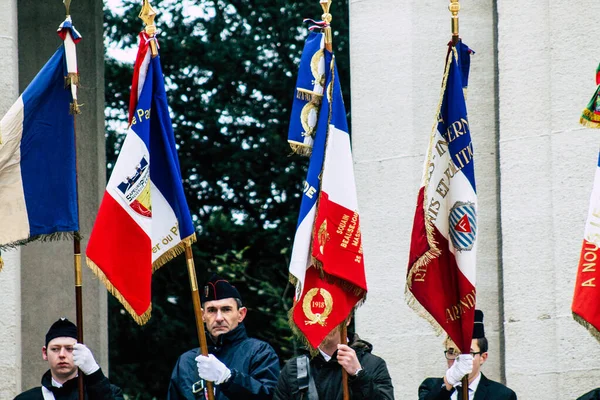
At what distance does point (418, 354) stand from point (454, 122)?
8.35ft

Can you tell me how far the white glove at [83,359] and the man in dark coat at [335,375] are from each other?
1403 millimetres

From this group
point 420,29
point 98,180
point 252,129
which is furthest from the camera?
point 252,129

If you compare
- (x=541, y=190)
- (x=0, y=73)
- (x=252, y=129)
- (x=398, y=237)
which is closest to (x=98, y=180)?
(x=0, y=73)

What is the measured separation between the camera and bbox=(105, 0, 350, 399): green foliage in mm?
24125

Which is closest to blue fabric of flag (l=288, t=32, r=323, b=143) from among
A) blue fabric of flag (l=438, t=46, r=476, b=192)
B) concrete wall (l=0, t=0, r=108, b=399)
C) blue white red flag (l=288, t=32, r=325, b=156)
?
blue white red flag (l=288, t=32, r=325, b=156)

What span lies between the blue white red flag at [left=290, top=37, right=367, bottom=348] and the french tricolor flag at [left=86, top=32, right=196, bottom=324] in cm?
92

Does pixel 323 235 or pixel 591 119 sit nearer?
pixel 591 119

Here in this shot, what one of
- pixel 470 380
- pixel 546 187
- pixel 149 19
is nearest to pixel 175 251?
pixel 149 19

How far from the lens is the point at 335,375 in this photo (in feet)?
36.3

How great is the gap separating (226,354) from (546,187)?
10.1 ft

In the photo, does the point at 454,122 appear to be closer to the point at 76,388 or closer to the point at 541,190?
the point at 541,190

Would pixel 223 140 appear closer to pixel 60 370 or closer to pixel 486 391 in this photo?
pixel 60 370

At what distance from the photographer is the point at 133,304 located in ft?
37.2

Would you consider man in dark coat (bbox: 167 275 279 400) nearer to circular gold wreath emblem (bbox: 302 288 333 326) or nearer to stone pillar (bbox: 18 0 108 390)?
circular gold wreath emblem (bbox: 302 288 333 326)
